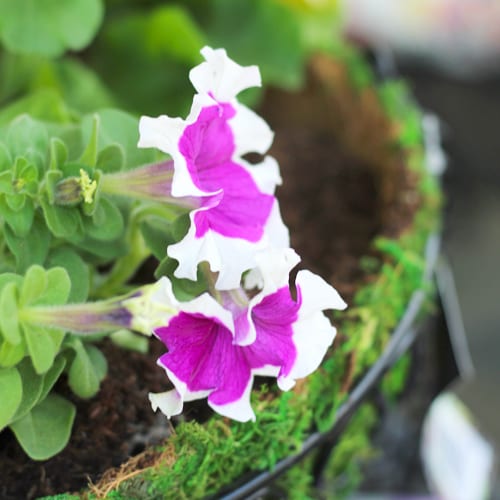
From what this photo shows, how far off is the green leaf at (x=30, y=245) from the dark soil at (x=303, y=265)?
0.25ft

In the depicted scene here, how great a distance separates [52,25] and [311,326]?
0.33 m

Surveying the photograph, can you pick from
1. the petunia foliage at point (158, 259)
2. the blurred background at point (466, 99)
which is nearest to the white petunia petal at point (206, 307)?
the petunia foliage at point (158, 259)

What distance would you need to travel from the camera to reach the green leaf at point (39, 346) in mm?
368

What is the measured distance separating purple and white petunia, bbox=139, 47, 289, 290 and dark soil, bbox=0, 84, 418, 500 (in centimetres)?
8

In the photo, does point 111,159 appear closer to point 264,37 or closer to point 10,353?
point 10,353

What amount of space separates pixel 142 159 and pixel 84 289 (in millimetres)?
82

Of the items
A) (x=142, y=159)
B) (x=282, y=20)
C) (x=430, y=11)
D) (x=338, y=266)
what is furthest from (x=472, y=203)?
(x=142, y=159)

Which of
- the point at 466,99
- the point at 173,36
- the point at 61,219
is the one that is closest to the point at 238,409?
the point at 61,219

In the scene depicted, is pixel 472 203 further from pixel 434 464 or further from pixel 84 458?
pixel 84 458

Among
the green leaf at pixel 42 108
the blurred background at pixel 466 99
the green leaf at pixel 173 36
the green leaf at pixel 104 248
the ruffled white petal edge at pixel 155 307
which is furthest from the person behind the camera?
the blurred background at pixel 466 99

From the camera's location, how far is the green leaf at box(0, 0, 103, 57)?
58cm

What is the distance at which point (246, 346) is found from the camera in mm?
372

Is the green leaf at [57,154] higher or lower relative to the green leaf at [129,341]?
higher

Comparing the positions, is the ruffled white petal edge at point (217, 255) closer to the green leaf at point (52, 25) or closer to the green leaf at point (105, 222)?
the green leaf at point (105, 222)
